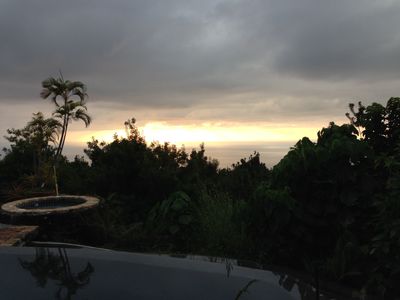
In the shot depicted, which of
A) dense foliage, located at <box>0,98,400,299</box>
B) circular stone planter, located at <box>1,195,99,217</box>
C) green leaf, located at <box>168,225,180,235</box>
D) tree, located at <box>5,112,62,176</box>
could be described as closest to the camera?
dense foliage, located at <box>0,98,400,299</box>

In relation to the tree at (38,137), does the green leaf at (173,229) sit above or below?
below

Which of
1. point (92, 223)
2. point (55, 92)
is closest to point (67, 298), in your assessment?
point (92, 223)

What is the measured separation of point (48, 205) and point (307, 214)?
19.8ft

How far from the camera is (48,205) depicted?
362 inches

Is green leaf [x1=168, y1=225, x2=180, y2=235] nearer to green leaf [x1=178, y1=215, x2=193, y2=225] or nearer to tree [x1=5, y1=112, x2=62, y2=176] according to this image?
green leaf [x1=178, y1=215, x2=193, y2=225]

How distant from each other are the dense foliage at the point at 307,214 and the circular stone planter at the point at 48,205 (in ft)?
1.13

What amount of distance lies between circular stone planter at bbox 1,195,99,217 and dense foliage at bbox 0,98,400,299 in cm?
34

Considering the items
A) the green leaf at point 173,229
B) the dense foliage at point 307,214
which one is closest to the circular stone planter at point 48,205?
the dense foliage at point 307,214

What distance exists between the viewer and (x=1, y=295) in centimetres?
416

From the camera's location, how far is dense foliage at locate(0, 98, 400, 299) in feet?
15.0

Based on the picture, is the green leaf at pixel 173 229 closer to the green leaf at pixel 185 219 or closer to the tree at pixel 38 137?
the green leaf at pixel 185 219

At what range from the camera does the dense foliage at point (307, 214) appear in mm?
4574

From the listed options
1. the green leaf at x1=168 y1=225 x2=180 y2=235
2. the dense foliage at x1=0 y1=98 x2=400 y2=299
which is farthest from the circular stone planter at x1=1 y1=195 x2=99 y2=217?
the green leaf at x1=168 y1=225 x2=180 y2=235

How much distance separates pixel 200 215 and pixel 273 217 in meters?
1.97
